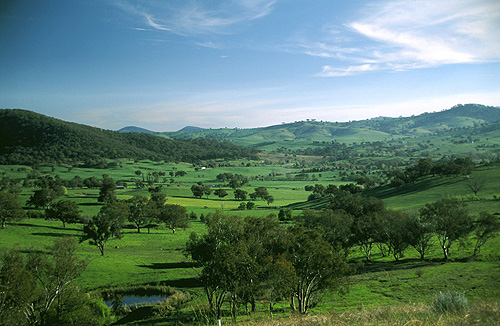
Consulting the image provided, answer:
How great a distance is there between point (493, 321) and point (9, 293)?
32.8 metres

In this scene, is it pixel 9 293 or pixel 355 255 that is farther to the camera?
pixel 355 255

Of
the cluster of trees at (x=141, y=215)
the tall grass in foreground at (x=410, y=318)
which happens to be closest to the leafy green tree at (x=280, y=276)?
the tall grass in foreground at (x=410, y=318)

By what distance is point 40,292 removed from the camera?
30.6 meters

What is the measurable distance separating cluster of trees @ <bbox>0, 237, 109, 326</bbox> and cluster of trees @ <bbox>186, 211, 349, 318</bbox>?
12.6 metres

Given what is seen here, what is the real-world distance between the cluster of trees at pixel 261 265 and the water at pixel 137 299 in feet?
46.0

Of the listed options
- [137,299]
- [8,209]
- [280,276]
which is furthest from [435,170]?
[8,209]

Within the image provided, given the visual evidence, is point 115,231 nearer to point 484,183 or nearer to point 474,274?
point 474,274

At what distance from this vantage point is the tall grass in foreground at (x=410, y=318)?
328 inches

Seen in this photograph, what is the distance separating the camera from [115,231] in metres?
69.9

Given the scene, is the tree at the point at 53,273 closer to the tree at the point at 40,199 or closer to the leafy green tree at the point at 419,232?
the leafy green tree at the point at 419,232

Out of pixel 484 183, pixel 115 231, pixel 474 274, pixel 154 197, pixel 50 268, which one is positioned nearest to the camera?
pixel 50 268

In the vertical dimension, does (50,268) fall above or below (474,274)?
above

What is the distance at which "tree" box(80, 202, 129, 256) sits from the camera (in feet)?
212

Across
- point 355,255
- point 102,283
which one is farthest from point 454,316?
point 355,255
